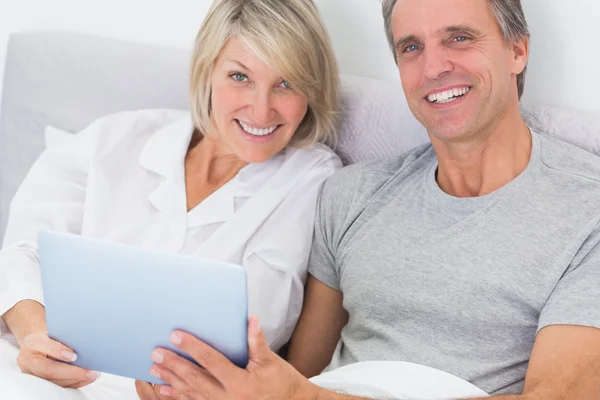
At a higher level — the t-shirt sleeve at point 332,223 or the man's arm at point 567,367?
the t-shirt sleeve at point 332,223

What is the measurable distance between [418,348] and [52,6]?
135 cm

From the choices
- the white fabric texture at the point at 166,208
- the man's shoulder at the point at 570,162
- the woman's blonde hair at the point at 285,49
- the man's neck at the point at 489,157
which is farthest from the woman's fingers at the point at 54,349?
the man's shoulder at the point at 570,162

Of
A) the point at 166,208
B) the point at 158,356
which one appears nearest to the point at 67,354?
the point at 158,356

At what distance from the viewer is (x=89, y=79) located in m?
1.90

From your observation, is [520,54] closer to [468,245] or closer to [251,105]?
[468,245]

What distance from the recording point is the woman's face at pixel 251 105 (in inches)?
58.3

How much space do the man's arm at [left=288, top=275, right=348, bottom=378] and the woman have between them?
0.03 meters

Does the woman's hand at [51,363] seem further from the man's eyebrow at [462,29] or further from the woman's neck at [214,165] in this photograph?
the man's eyebrow at [462,29]

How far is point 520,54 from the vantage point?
53.2 inches

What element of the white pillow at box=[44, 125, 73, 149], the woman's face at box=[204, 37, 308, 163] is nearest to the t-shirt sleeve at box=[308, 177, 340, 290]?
the woman's face at box=[204, 37, 308, 163]

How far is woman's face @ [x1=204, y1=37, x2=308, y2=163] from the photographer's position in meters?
1.48

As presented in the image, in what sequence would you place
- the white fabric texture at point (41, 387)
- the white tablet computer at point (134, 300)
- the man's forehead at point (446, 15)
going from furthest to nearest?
the man's forehead at point (446, 15), the white fabric texture at point (41, 387), the white tablet computer at point (134, 300)

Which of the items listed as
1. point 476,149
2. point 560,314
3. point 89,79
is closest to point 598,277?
point 560,314

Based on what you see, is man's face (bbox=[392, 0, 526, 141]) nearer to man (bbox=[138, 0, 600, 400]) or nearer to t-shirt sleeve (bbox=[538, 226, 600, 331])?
man (bbox=[138, 0, 600, 400])
